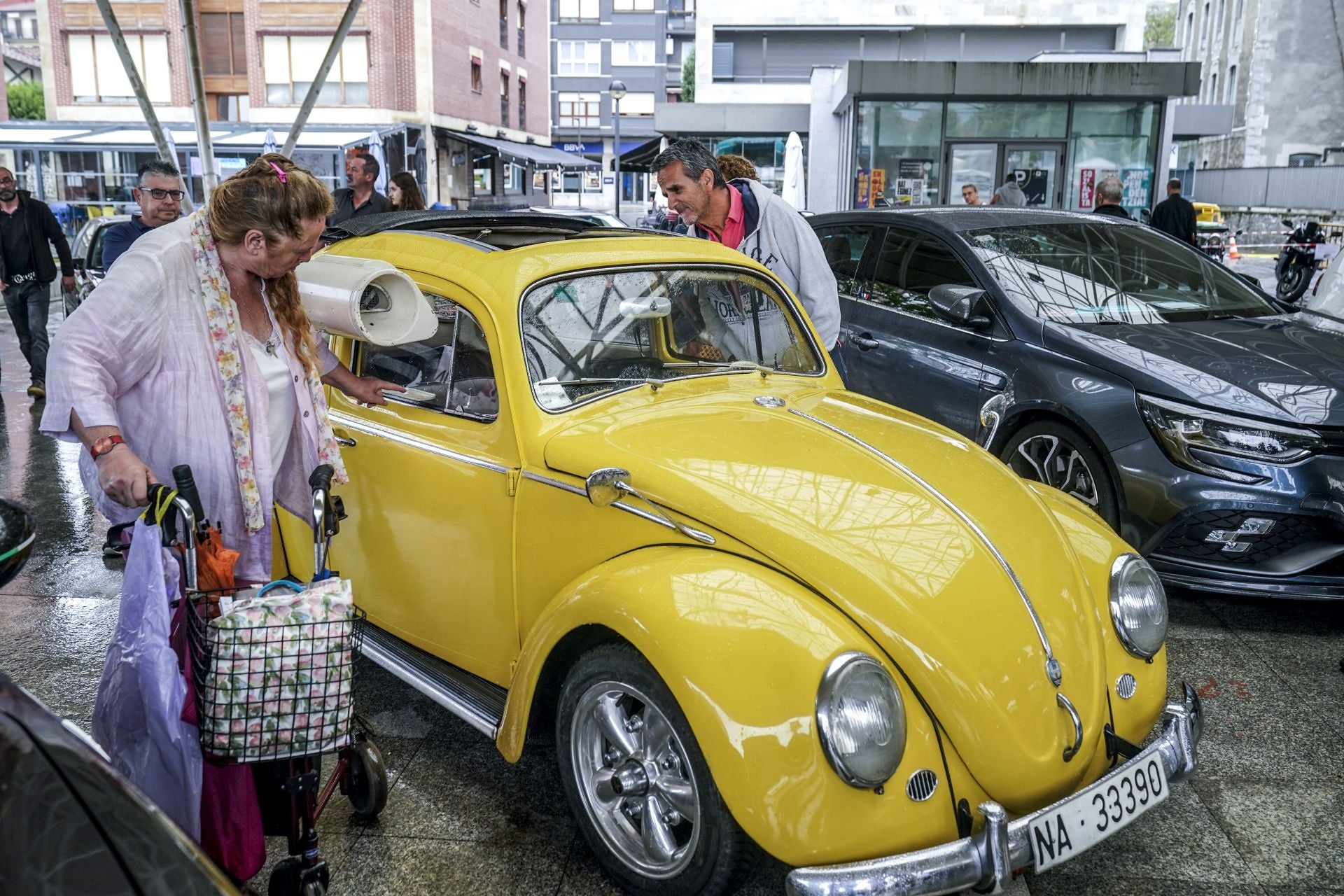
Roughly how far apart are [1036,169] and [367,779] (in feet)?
56.6

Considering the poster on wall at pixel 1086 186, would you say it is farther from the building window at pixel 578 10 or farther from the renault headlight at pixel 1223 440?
the building window at pixel 578 10

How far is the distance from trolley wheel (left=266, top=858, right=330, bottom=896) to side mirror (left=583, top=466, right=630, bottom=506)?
46.4 inches

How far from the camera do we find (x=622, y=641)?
2914mm

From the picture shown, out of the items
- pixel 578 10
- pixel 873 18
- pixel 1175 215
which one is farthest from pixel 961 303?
pixel 578 10

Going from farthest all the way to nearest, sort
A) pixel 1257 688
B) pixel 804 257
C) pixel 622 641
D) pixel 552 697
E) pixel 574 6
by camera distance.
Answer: pixel 574 6 < pixel 804 257 < pixel 1257 688 < pixel 552 697 < pixel 622 641

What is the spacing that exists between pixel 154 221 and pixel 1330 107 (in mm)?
50766

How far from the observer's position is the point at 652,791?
2.85 meters

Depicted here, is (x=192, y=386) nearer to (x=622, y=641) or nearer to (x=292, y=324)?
(x=292, y=324)

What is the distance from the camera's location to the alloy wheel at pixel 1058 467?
17.2 feet

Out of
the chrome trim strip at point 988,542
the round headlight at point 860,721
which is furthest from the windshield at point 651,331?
the round headlight at point 860,721

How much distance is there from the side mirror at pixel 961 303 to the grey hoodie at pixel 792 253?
0.81m

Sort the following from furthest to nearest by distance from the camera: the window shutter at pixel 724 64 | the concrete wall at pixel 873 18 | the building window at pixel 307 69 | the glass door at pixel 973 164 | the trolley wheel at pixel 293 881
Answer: the building window at pixel 307 69, the window shutter at pixel 724 64, the concrete wall at pixel 873 18, the glass door at pixel 973 164, the trolley wheel at pixel 293 881

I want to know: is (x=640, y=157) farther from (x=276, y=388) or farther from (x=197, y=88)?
(x=276, y=388)

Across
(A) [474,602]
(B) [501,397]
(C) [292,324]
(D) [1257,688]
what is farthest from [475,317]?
(D) [1257,688]
